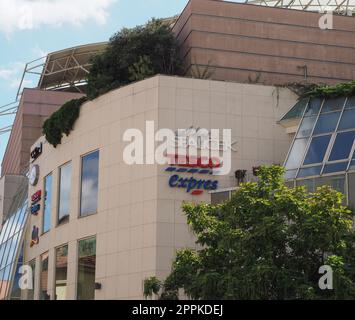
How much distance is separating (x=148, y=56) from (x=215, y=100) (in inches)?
208

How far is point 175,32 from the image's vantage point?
4731 centimetres

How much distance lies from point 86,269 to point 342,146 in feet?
52.1

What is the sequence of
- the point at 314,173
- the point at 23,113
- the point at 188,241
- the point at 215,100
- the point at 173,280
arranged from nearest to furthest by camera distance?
1. the point at 173,280
2. the point at 314,173
3. the point at 188,241
4. the point at 215,100
5. the point at 23,113

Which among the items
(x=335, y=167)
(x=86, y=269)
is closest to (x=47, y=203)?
(x=86, y=269)

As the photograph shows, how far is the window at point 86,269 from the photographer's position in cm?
4116

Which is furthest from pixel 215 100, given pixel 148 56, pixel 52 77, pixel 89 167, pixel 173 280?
pixel 52 77

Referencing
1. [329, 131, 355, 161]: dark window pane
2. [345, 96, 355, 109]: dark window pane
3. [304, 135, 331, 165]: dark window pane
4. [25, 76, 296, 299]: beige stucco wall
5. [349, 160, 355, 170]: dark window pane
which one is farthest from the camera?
[25, 76, 296, 299]: beige stucco wall

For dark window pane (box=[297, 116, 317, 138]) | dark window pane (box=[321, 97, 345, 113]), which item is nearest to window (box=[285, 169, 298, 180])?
dark window pane (box=[297, 116, 317, 138])

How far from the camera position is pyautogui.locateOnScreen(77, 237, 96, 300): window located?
1620 inches

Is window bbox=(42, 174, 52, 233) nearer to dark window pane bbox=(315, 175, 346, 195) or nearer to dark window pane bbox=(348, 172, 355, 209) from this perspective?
dark window pane bbox=(315, 175, 346, 195)

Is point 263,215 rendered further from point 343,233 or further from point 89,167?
point 89,167

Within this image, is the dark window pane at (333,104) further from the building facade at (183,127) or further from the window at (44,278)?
the window at (44,278)

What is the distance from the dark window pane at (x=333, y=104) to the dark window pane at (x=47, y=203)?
1862 cm

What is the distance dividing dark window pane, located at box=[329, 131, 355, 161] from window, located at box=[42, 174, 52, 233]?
19.9 m
